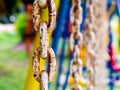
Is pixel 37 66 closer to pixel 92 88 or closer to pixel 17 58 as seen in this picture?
pixel 92 88

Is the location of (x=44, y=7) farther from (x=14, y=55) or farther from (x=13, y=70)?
(x=14, y=55)

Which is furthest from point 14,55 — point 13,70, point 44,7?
point 44,7

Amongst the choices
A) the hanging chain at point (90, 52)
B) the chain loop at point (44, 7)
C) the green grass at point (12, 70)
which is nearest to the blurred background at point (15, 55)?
the green grass at point (12, 70)

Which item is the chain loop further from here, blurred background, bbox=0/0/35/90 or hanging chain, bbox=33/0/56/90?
blurred background, bbox=0/0/35/90

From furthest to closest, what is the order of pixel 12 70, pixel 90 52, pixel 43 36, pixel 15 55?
pixel 15 55, pixel 12 70, pixel 90 52, pixel 43 36

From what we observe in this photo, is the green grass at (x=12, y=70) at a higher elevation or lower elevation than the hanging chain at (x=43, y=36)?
higher

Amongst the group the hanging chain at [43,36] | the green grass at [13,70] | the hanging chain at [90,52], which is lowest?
the hanging chain at [43,36]

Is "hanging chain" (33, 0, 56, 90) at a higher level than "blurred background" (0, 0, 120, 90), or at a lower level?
lower

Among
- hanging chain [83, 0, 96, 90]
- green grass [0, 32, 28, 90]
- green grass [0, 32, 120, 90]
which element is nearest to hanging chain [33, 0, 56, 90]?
hanging chain [83, 0, 96, 90]

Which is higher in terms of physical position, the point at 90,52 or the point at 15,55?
the point at 15,55

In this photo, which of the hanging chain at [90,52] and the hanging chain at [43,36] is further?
the hanging chain at [90,52]

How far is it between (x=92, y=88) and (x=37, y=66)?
67 cm

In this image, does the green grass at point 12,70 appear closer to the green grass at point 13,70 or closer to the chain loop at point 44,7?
the green grass at point 13,70

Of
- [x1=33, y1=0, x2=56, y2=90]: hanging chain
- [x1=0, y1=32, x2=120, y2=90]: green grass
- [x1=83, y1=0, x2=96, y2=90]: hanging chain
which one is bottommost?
[x1=33, y1=0, x2=56, y2=90]: hanging chain
